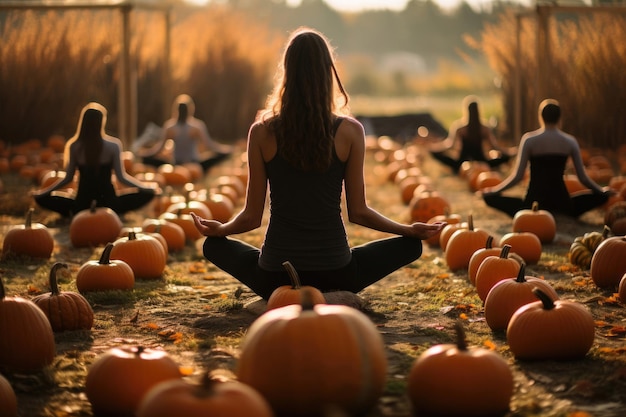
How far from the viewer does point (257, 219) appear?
5500mm

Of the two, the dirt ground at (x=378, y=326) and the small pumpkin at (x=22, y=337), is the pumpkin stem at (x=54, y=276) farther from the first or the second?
the small pumpkin at (x=22, y=337)

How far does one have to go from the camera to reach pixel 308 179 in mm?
5273

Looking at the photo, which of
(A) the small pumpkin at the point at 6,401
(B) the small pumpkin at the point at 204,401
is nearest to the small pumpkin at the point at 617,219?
(B) the small pumpkin at the point at 204,401

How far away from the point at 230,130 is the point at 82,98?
5189 mm

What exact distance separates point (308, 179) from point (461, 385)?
72.7 inches

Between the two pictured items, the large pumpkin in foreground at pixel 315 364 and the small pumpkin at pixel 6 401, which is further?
the small pumpkin at pixel 6 401

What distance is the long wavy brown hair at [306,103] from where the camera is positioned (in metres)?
5.07

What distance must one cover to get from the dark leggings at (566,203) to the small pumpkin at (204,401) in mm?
6647

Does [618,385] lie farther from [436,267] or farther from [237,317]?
[436,267]

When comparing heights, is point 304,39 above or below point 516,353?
above

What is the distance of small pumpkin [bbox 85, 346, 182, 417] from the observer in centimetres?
384

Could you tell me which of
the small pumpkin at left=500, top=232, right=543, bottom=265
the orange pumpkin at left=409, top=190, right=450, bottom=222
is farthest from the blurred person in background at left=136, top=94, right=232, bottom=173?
the small pumpkin at left=500, top=232, right=543, bottom=265

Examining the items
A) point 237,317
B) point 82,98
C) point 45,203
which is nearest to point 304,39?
point 237,317

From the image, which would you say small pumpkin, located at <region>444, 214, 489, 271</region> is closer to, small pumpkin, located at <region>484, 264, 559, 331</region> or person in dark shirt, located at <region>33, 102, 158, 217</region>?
small pumpkin, located at <region>484, 264, 559, 331</region>
